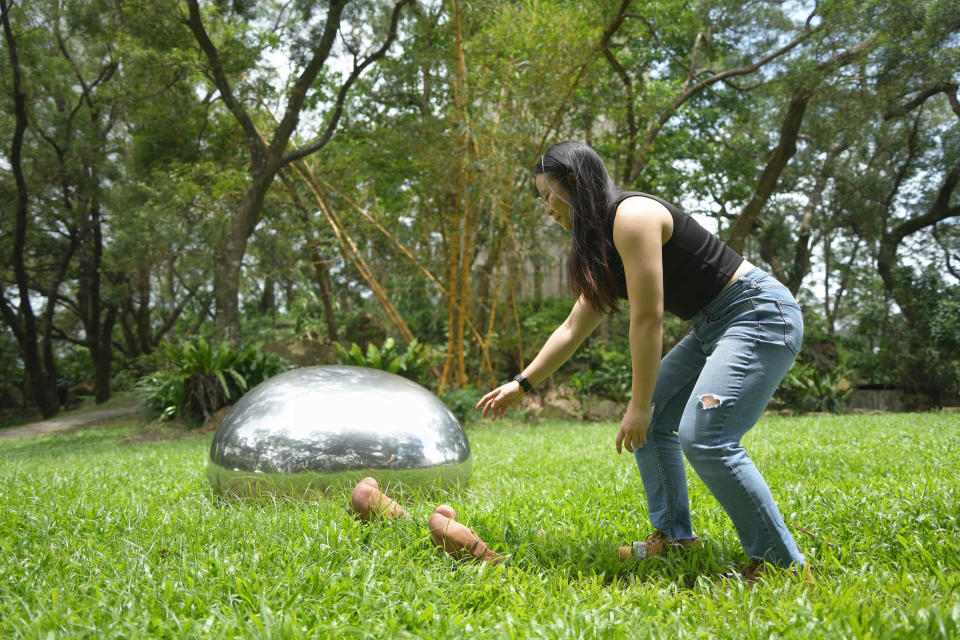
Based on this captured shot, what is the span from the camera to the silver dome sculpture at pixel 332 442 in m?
3.17

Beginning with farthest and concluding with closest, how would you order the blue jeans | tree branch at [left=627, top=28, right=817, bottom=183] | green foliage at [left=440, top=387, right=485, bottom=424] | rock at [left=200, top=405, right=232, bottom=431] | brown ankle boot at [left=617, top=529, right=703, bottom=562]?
tree branch at [left=627, top=28, right=817, bottom=183] < rock at [left=200, top=405, right=232, bottom=431] < green foliage at [left=440, top=387, right=485, bottom=424] < brown ankle boot at [left=617, top=529, right=703, bottom=562] < the blue jeans

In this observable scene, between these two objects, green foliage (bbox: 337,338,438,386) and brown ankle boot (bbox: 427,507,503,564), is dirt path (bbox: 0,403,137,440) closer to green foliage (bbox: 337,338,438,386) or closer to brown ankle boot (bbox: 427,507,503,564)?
green foliage (bbox: 337,338,438,386)

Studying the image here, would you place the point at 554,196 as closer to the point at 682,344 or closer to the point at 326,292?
the point at 682,344

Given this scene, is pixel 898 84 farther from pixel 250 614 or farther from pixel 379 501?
pixel 250 614

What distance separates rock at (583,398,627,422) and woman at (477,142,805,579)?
7948 millimetres

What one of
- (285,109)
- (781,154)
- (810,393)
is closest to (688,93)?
(781,154)

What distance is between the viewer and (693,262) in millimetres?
2168

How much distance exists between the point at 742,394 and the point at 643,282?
46cm

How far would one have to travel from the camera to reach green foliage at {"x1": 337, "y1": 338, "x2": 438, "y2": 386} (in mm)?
9352

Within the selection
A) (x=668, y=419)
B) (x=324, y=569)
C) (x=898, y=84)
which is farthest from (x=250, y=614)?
(x=898, y=84)

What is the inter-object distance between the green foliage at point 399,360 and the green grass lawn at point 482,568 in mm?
5506

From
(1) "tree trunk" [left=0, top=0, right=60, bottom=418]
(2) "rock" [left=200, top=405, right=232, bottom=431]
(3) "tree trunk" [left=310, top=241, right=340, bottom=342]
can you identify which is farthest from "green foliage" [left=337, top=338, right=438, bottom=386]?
(1) "tree trunk" [left=0, top=0, right=60, bottom=418]

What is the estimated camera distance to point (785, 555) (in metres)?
2.00

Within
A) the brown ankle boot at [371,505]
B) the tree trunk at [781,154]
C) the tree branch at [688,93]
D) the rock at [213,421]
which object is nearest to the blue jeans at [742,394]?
the brown ankle boot at [371,505]
